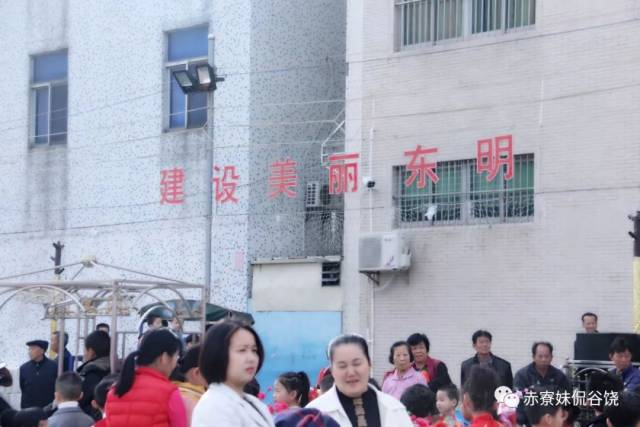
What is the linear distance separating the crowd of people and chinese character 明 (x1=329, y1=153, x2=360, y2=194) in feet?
25.4

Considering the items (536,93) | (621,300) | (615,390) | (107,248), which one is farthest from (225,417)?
(107,248)

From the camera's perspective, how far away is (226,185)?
20219mm

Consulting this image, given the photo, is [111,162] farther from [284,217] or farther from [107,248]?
[284,217]

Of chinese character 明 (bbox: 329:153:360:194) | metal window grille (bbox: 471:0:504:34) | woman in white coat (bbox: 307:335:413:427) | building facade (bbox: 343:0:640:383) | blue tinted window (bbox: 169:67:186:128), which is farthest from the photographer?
blue tinted window (bbox: 169:67:186:128)

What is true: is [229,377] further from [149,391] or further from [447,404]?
[447,404]

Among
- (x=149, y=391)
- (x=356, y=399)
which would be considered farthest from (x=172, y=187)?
(x=356, y=399)

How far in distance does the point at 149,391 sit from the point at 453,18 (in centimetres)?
1251

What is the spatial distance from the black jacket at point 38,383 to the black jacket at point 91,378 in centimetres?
377

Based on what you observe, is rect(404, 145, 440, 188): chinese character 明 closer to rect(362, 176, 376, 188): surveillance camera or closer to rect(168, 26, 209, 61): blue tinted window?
rect(362, 176, 376, 188): surveillance camera

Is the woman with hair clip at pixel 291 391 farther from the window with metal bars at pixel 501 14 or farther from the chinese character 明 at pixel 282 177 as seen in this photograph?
the chinese character 明 at pixel 282 177

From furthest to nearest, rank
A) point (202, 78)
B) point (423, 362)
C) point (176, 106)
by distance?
point (176, 106) → point (202, 78) → point (423, 362)

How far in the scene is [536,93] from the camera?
16.7 metres

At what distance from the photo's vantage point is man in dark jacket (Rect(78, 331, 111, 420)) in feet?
31.6

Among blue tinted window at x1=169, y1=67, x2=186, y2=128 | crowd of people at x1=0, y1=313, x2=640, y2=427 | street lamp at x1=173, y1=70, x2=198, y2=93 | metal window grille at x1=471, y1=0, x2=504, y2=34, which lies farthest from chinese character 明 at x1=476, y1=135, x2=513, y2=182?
blue tinted window at x1=169, y1=67, x2=186, y2=128
